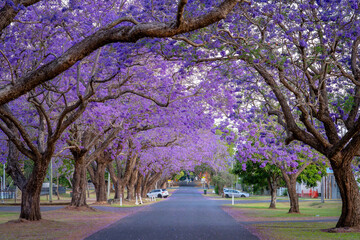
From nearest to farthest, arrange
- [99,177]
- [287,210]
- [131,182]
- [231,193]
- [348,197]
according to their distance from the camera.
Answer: [348,197] < [287,210] < [99,177] < [131,182] < [231,193]

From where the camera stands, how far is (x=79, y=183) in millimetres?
29484

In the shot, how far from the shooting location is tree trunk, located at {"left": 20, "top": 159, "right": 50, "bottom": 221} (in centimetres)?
1959

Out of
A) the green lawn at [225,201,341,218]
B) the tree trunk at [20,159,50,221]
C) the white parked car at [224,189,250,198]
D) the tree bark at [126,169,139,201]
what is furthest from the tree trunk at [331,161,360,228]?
the white parked car at [224,189,250,198]

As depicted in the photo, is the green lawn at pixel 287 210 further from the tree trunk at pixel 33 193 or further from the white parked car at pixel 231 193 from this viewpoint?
the white parked car at pixel 231 193

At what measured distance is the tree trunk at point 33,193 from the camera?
19.6 meters

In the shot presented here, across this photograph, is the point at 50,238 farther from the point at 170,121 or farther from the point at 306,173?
the point at 306,173

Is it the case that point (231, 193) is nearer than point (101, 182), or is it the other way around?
point (101, 182)

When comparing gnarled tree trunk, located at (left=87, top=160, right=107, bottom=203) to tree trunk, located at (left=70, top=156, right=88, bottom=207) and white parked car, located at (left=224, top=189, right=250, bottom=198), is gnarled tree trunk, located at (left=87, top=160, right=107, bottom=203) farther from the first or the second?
white parked car, located at (left=224, top=189, right=250, bottom=198)

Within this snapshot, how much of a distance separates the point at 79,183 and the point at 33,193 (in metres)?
9.76

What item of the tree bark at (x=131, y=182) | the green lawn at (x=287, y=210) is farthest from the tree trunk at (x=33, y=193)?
the tree bark at (x=131, y=182)

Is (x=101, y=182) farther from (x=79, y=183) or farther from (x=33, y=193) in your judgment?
(x=33, y=193)

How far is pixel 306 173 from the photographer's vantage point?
34.2 meters

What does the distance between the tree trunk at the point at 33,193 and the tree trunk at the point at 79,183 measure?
8.64m

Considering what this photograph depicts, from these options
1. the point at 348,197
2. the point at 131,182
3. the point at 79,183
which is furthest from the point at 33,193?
the point at 131,182
